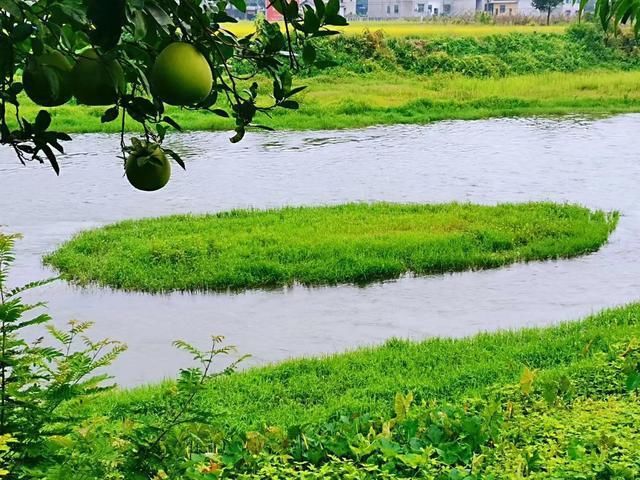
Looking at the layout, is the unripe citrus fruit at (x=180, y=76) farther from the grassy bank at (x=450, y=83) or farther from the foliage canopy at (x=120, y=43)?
the grassy bank at (x=450, y=83)

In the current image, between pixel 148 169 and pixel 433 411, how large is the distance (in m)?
2.00

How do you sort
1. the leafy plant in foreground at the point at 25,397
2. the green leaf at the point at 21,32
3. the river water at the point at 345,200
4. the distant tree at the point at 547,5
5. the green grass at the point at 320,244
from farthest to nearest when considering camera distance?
the distant tree at the point at 547,5 → the green grass at the point at 320,244 → the river water at the point at 345,200 → the leafy plant in foreground at the point at 25,397 → the green leaf at the point at 21,32

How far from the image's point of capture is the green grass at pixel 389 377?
322 centimetres

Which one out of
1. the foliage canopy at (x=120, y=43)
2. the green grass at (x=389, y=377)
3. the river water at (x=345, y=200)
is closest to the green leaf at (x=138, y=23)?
the foliage canopy at (x=120, y=43)

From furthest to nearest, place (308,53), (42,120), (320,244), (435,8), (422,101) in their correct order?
1. (435,8)
2. (422,101)
3. (320,244)
4. (308,53)
5. (42,120)

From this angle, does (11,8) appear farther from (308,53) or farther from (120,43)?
(308,53)

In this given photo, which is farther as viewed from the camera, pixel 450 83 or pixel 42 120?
pixel 450 83

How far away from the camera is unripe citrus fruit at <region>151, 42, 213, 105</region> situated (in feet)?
2.28

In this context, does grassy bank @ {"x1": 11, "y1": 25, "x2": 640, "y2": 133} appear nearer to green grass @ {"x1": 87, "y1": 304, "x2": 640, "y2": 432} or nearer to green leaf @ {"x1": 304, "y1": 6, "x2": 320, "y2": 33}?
green grass @ {"x1": 87, "y1": 304, "x2": 640, "y2": 432}

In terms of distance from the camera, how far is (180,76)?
694mm

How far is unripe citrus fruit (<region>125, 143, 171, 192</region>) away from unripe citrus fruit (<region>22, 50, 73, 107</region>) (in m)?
0.12

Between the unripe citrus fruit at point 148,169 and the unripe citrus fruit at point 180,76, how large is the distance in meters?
0.19

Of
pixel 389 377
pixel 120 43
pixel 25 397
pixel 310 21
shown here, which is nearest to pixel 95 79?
pixel 120 43

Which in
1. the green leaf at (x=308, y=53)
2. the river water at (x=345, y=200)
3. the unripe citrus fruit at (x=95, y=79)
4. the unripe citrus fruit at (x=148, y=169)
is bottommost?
the river water at (x=345, y=200)
